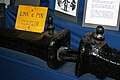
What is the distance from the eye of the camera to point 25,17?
4.35ft

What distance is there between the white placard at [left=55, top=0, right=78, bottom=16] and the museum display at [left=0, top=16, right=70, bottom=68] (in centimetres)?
13

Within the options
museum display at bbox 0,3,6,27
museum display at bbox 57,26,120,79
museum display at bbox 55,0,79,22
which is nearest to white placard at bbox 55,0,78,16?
museum display at bbox 55,0,79,22

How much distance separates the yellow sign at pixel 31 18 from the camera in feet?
4.18

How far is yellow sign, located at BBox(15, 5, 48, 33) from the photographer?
Result: 1275 mm

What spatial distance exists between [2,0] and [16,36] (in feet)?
2.04

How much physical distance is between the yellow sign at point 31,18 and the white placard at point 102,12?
279mm

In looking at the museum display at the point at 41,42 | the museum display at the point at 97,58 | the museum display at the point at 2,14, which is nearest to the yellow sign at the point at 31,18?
the museum display at the point at 41,42

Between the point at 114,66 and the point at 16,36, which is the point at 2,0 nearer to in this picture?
the point at 16,36

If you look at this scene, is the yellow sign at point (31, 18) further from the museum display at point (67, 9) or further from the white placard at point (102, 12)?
the white placard at point (102, 12)

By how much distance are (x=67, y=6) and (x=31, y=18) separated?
24 cm

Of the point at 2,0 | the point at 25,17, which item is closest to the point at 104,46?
the point at 25,17

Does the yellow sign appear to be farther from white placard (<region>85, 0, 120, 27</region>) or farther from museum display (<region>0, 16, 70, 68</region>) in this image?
white placard (<region>85, 0, 120, 27</region>)

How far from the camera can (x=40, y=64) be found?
1079mm

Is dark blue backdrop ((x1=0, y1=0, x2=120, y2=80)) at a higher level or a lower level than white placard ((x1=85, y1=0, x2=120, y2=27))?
lower
